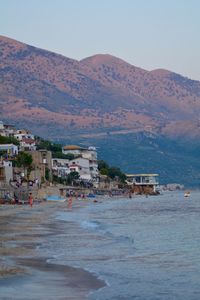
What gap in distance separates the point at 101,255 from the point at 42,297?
346 inches

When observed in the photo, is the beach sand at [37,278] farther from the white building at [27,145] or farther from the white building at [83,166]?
the white building at [83,166]

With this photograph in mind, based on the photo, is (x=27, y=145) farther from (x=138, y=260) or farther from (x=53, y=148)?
(x=138, y=260)

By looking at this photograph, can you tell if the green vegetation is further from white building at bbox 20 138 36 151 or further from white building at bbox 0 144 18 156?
white building at bbox 0 144 18 156

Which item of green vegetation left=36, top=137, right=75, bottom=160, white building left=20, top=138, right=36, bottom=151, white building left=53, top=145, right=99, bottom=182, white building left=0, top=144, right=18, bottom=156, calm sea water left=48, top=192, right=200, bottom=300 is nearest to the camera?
calm sea water left=48, top=192, right=200, bottom=300

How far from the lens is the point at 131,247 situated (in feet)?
94.0

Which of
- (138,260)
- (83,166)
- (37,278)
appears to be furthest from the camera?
(83,166)

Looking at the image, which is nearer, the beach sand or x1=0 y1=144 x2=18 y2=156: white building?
the beach sand

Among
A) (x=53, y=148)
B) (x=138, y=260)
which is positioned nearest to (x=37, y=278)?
(x=138, y=260)

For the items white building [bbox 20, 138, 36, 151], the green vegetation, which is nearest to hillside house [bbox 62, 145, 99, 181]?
the green vegetation

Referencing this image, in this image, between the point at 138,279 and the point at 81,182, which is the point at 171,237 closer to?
the point at 138,279

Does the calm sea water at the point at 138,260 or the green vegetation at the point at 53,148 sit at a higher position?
the green vegetation at the point at 53,148

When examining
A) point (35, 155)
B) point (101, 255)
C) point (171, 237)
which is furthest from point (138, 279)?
point (35, 155)

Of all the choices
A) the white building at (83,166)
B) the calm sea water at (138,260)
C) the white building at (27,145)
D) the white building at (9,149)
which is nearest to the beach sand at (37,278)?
the calm sea water at (138,260)

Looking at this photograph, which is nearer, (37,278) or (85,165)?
(37,278)
